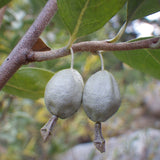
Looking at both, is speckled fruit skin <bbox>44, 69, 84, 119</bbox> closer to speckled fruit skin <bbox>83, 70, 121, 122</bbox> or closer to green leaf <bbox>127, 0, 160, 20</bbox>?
speckled fruit skin <bbox>83, 70, 121, 122</bbox>

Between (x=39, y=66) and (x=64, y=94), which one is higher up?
(x=39, y=66)

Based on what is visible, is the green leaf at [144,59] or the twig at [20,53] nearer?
the twig at [20,53]

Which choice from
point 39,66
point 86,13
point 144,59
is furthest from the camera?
point 39,66

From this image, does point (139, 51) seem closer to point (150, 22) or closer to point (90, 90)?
point (90, 90)

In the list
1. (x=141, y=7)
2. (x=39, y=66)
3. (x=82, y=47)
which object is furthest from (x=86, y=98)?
(x=39, y=66)

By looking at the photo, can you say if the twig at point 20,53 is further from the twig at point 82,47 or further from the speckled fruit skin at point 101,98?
the speckled fruit skin at point 101,98

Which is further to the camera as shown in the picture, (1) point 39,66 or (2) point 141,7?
(1) point 39,66

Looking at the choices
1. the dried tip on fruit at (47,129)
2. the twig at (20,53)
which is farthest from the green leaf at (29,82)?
the dried tip on fruit at (47,129)

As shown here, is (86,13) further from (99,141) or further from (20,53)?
(99,141)
